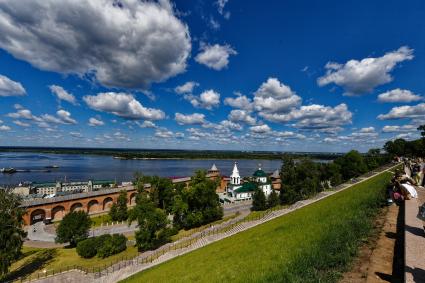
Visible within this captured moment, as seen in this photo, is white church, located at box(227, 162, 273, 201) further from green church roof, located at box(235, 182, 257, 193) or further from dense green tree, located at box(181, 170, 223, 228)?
dense green tree, located at box(181, 170, 223, 228)

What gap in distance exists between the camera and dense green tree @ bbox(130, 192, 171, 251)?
24062mm

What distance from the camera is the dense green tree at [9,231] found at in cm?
1994

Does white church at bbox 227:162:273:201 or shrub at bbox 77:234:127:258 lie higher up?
white church at bbox 227:162:273:201

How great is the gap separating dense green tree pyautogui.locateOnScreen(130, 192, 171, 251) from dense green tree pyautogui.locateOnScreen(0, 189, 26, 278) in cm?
966

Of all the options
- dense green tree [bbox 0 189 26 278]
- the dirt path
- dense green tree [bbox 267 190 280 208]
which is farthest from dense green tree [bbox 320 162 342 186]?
dense green tree [bbox 0 189 26 278]

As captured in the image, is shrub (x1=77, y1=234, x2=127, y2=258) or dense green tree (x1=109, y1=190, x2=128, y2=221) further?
dense green tree (x1=109, y1=190, x2=128, y2=221)

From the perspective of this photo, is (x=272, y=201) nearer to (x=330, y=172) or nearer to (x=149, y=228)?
(x=149, y=228)

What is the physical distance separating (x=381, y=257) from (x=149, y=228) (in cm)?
2094

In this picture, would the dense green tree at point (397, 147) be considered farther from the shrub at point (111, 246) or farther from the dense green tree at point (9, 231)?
the dense green tree at point (9, 231)

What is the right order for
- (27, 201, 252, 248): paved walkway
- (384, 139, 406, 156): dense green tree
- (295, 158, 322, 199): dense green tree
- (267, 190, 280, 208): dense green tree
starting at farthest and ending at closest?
1. (384, 139, 406, 156): dense green tree
2. (295, 158, 322, 199): dense green tree
3. (267, 190, 280, 208): dense green tree
4. (27, 201, 252, 248): paved walkway

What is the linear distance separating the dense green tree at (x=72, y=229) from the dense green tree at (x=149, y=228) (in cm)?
715

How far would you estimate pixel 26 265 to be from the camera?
23.7m

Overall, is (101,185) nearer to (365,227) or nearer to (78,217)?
(78,217)

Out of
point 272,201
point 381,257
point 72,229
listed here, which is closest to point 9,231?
point 72,229
